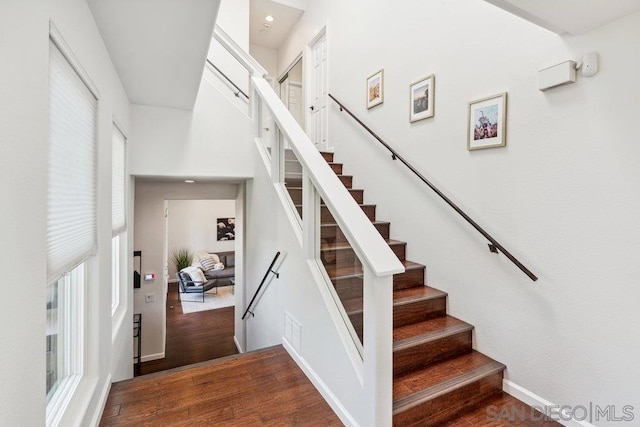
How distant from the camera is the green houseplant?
9320mm

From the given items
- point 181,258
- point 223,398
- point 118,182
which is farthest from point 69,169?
point 181,258

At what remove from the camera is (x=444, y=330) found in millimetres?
2336

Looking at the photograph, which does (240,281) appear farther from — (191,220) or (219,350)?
(191,220)

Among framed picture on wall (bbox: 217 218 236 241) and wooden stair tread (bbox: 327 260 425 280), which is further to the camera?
framed picture on wall (bbox: 217 218 236 241)

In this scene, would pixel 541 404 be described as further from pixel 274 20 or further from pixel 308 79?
pixel 274 20

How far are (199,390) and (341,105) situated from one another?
3560mm

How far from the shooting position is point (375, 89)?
11.7ft

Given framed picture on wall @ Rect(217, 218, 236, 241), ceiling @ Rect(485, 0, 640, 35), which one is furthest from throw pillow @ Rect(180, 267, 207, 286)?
ceiling @ Rect(485, 0, 640, 35)

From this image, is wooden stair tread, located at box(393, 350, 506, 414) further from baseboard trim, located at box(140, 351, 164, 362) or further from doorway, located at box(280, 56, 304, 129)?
doorway, located at box(280, 56, 304, 129)

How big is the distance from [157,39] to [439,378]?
2.91m

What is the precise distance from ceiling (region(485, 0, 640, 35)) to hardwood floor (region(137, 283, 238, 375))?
5.63 meters

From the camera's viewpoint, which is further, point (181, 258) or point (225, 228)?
point (225, 228)

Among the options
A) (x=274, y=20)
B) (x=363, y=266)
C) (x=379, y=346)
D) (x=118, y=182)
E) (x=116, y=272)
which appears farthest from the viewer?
(x=274, y=20)

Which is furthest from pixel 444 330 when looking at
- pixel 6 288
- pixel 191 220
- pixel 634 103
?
Result: pixel 191 220
